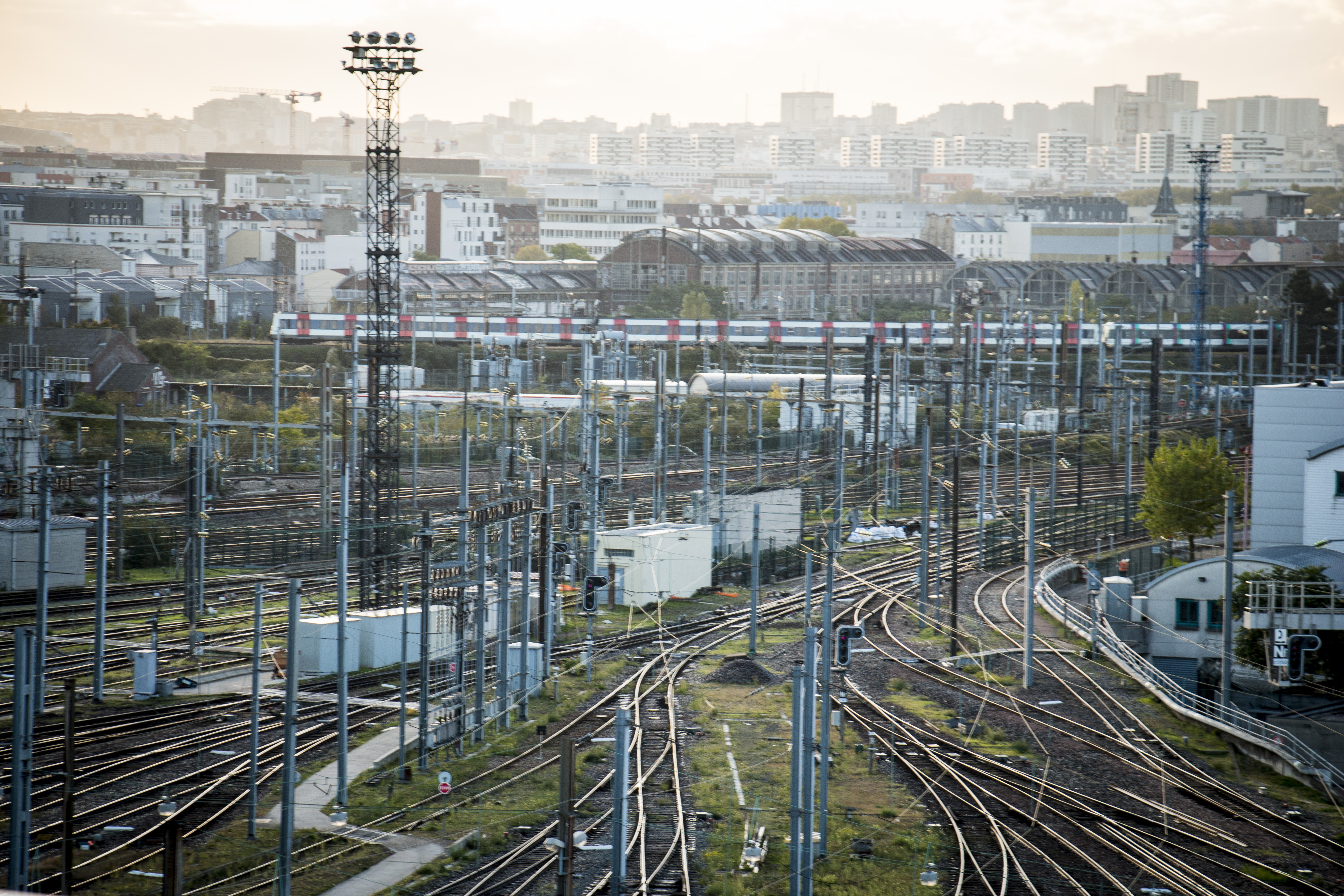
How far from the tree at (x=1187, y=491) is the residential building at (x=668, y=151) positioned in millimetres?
165807

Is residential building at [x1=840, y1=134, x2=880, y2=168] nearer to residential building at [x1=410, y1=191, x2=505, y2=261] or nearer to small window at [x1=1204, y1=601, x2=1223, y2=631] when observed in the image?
residential building at [x1=410, y1=191, x2=505, y2=261]

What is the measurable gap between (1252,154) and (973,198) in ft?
106

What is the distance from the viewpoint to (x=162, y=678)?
12.9 meters

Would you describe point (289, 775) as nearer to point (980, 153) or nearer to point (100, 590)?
point (100, 590)

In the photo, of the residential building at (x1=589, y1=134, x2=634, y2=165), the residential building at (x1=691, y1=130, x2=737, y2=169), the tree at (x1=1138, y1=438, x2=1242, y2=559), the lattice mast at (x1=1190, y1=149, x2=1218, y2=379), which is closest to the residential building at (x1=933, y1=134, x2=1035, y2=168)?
the residential building at (x1=691, y1=130, x2=737, y2=169)

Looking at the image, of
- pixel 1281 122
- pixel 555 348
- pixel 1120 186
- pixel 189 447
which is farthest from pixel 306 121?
pixel 189 447

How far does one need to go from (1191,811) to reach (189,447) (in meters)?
10.9

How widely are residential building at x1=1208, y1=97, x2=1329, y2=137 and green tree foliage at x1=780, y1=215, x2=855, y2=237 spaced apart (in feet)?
374

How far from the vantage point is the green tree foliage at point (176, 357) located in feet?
114

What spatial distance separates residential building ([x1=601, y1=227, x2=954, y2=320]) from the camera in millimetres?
54219

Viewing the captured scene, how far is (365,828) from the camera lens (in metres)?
9.41

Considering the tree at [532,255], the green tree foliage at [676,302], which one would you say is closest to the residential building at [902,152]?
the tree at [532,255]

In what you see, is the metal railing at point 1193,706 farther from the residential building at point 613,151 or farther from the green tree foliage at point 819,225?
the residential building at point 613,151

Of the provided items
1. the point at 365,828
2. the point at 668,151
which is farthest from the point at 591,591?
the point at 668,151
